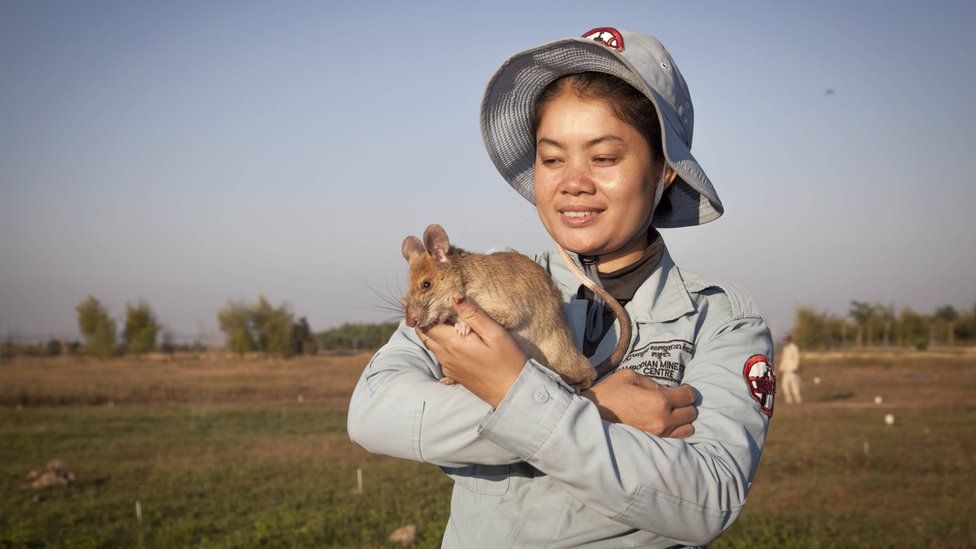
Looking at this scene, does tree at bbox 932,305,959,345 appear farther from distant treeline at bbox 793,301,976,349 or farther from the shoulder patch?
the shoulder patch

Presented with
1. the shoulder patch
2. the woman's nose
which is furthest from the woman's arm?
the woman's nose

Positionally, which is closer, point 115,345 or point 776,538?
point 776,538

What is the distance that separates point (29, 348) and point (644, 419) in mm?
72264

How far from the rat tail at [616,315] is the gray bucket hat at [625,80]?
1.69ft

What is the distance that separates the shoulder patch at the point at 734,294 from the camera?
8.43 feet

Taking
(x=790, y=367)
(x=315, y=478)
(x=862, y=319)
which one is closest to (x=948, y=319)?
(x=862, y=319)

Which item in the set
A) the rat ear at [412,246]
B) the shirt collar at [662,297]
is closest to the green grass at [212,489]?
the rat ear at [412,246]

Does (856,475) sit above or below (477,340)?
below

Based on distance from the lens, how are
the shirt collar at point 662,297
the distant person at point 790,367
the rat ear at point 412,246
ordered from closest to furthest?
the shirt collar at point 662,297, the rat ear at point 412,246, the distant person at point 790,367

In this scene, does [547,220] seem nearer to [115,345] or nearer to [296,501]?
[296,501]

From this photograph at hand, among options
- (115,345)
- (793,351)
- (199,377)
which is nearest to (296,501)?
(793,351)

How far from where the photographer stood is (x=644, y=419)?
6.83ft

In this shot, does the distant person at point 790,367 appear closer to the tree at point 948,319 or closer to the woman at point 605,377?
the woman at point 605,377

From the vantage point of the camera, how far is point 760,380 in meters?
2.31
